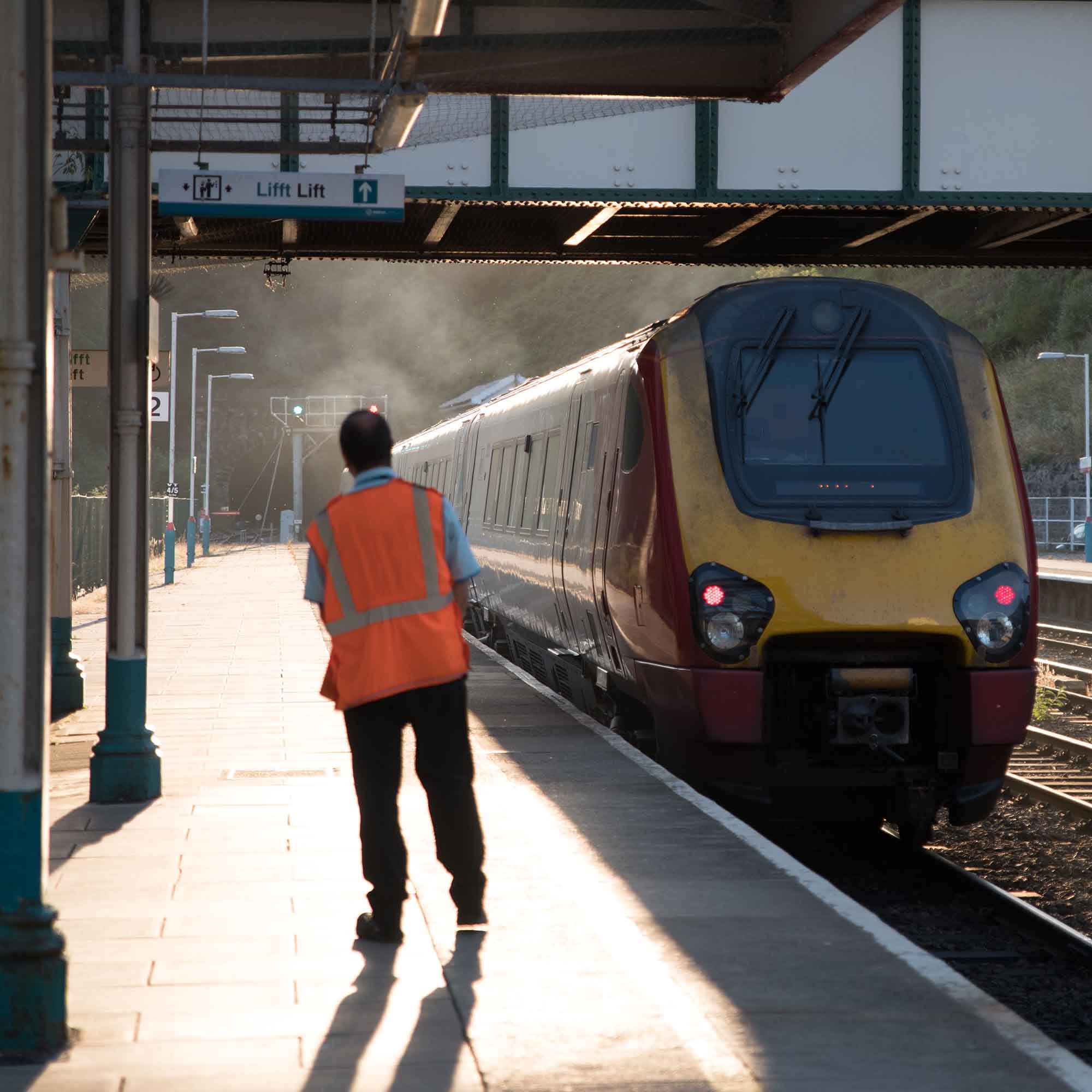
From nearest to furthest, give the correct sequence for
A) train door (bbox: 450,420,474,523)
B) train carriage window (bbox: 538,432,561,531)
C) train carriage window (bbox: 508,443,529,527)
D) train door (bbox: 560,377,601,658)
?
train door (bbox: 560,377,601,658)
train carriage window (bbox: 538,432,561,531)
train carriage window (bbox: 508,443,529,527)
train door (bbox: 450,420,474,523)

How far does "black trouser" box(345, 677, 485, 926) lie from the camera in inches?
229

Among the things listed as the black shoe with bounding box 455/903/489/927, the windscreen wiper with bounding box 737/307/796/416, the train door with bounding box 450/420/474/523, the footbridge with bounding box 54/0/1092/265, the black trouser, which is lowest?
the black shoe with bounding box 455/903/489/927

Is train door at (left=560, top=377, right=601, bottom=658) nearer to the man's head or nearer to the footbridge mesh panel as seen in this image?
the footbridge mesh panel

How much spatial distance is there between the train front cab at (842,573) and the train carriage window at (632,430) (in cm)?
35

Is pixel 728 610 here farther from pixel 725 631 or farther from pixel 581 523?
pixel 581 523

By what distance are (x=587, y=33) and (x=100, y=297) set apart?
11337cm

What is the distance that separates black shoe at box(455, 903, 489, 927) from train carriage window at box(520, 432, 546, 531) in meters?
8.64

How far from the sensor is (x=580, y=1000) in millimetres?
5180

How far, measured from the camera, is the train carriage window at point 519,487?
52.0ft

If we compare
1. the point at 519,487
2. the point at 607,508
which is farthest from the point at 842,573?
the point at 519,487

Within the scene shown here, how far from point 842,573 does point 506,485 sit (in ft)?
28.8

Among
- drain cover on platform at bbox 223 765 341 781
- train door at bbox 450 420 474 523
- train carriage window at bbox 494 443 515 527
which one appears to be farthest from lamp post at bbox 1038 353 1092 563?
drain cover on platform at bbox 223 765 341 781

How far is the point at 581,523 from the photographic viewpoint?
473 inches

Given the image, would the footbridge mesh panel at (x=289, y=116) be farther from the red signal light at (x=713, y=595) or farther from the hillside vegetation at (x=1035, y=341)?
the hillside vegetation at (x=1035, y=341)
